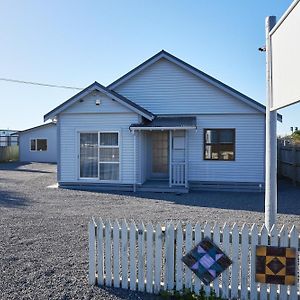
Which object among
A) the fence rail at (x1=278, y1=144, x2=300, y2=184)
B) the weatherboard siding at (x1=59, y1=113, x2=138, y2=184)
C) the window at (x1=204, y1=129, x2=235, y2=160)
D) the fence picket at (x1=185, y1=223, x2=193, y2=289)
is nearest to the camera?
the fence picket at (x1=185, y1=223, x2=193, y2=289)

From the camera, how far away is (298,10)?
9.90 ft

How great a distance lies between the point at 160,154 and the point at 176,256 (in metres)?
11.6

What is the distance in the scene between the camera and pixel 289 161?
17031 millimetres

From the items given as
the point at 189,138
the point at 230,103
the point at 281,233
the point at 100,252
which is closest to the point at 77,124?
the point at 189,138

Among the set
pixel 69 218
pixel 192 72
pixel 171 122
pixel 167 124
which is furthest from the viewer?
pixel 192 72

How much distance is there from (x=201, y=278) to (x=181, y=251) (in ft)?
1.43

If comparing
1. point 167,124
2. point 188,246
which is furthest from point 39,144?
point 188,246

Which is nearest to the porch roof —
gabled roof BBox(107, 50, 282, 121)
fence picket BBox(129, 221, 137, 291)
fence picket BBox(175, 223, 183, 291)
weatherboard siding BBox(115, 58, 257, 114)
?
weatherboard siding BBox(115, 58, 257, 114)

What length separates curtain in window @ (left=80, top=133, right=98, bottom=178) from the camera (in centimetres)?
1366

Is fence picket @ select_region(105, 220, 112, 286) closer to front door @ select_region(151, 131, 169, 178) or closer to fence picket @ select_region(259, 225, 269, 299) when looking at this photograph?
fence picket @ select_region(259, 225, 269, 299)

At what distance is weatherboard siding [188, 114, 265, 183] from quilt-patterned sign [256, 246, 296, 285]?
1033 centimetres

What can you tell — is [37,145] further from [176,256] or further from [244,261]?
[244,261]

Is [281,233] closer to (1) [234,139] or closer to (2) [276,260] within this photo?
(2) [276,260]

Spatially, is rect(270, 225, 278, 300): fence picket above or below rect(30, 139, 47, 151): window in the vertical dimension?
below
